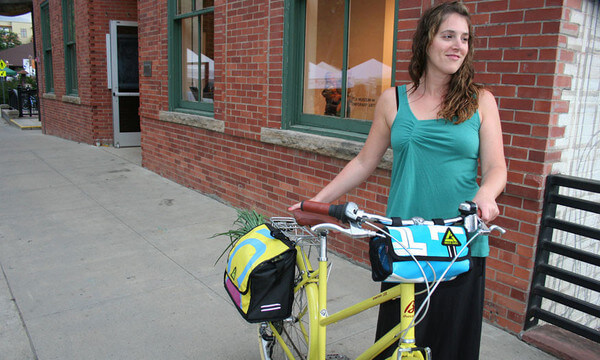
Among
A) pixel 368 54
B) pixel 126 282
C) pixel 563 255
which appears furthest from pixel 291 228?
pixel 368 54

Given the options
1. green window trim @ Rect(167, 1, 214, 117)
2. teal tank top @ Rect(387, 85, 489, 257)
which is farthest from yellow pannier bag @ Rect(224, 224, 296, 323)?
green window trim @ Rect(167, 1, 214, 117)

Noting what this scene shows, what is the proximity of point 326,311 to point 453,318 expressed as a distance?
52cm

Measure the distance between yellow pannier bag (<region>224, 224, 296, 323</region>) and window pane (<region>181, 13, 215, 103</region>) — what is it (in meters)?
5.18

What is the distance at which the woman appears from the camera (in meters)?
2.02

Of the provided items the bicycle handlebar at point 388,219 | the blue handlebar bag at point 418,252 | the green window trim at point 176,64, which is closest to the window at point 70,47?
the green window trim at point 176,64

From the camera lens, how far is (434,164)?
81.8 inches

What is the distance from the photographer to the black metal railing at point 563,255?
10.1 ft

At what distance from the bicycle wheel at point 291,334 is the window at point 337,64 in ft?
7.88

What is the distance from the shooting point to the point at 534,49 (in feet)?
10.3

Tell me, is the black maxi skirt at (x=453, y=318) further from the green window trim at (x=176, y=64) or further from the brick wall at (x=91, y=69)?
the brick wall at (x=91, y=69)

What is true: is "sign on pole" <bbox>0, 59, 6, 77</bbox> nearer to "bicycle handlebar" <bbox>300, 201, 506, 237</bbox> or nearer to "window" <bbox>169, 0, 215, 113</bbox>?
"window" <bbox>169, 0, 215, 113</bbox>

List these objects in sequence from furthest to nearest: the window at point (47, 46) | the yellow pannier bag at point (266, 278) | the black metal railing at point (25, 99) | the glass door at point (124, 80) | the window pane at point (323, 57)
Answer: the black metal railing at point (25, 99)
the window at point (47, 46)
the glass door at point (124, 80)
the window pane at point (323, 57)
the yellow pannier bag at point (266, 278)

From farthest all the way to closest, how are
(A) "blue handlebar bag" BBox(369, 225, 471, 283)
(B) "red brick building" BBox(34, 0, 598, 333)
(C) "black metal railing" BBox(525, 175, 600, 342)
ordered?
1. (B) "red brick building" BBox(34, 0, 598, 333)
2. (C) "black metal railing" BBox(525, 175, 600, 342)
3. (A) "blue handlebar bag" BBox(369, 225, 471, 283)

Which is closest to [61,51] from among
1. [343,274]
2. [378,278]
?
[343,274]
